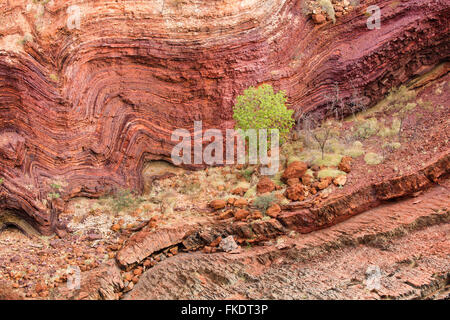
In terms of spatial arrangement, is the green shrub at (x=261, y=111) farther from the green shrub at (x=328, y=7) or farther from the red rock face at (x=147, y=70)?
the green shrub at (x=328, y=7)

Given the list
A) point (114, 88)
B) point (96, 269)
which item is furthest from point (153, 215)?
point (114, 88)

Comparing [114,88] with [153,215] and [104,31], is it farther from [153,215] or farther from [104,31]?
[153,215]

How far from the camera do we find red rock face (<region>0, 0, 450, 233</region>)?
1683 centimetres

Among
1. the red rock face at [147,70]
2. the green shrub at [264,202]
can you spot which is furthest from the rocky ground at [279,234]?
the red rock face at [147,70]

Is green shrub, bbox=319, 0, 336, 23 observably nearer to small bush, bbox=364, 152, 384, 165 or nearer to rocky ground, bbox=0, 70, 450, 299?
rocky ground, bbox=0, 70, 450, 299

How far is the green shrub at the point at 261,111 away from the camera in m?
17.5

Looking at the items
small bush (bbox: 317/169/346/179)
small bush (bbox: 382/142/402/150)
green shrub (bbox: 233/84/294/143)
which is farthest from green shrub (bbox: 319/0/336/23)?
small bush (bbox: 317/169/346/179)

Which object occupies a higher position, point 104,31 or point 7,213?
point 104,31

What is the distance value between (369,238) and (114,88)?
11.2 metres

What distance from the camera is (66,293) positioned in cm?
1357

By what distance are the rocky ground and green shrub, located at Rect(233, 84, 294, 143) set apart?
1.61m
